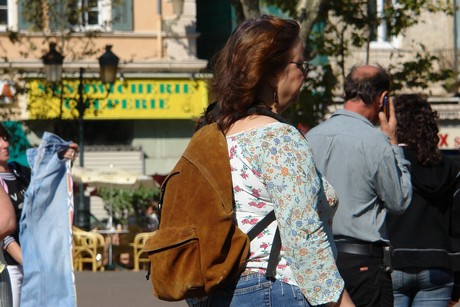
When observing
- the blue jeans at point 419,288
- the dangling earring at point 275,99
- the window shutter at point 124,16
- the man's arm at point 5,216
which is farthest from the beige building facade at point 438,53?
the dangling earring at point 275,99

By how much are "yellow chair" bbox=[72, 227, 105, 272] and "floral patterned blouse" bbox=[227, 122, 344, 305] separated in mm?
15222

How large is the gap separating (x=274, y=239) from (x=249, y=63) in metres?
0.56

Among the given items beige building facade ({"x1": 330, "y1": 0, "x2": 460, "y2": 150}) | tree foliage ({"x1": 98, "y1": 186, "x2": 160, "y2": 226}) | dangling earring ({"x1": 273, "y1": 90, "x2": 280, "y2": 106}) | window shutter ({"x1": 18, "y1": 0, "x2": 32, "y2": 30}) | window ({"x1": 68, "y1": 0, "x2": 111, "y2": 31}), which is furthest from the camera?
beige building facade ({"x1": 330, "y1": 0, "x2": 460, "y2": 150})

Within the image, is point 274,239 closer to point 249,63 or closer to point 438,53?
point 249,63

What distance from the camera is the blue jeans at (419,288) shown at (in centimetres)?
652

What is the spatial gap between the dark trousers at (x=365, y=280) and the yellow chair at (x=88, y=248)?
531 inches

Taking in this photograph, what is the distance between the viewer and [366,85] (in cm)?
610

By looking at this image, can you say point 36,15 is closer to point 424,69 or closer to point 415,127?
point 424,69

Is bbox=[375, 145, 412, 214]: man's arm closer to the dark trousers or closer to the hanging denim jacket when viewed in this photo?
the dark trousers

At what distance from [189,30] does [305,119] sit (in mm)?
9294

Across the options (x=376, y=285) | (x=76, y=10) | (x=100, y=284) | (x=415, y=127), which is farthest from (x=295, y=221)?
(x=76, y=10)

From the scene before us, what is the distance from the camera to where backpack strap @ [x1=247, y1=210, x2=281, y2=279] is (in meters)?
3.93

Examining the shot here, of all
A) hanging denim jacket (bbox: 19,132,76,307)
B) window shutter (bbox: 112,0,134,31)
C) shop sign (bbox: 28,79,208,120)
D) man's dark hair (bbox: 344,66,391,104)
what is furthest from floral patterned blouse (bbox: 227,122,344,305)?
shop sign (bbox: 28,79,208,120)

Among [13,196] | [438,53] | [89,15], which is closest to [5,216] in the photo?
[13,196]
